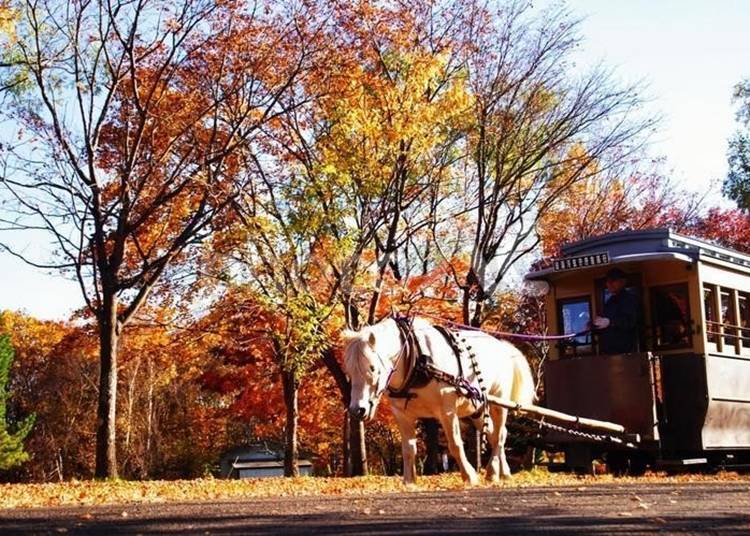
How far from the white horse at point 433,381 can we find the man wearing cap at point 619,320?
1.70 m

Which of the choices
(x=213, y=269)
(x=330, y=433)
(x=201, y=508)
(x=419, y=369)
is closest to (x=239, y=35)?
(x=213, y=269)

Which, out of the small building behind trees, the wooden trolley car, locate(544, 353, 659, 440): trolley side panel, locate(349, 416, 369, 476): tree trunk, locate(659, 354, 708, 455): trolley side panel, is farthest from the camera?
the small building behind trees

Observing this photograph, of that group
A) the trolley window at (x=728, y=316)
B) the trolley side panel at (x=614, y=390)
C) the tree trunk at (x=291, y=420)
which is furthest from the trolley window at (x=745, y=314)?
the tree trunk at (x=291, y=420)

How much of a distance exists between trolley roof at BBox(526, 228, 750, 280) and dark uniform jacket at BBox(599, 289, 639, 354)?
1.80 ft

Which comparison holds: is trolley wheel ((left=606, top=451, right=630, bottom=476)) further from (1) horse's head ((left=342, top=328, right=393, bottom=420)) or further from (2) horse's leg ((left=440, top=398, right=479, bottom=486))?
(1) horse's head ((left=342, top=328, right=393, bottom=420))

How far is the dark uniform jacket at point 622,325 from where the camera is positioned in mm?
14305

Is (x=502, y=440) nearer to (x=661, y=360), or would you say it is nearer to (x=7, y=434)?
(x=661, y=360)

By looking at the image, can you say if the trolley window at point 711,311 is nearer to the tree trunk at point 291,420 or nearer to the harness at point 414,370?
the harness at point 414,370

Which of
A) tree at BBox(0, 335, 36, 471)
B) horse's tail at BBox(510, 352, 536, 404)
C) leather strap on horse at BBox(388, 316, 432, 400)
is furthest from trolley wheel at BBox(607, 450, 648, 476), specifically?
tree at BBox(0, 335, 36, 471)

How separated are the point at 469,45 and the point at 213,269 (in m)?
7.56

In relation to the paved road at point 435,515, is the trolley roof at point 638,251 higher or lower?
higher

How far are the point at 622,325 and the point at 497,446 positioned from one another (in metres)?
2.90

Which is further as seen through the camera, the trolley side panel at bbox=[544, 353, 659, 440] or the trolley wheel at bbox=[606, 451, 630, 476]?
the trolley wheel at bbox=[606, 451, 630, 476]

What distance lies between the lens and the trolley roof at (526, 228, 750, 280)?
46.9ft
